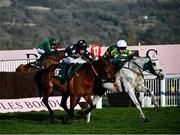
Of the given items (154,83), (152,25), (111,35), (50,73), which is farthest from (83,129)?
(152,25)

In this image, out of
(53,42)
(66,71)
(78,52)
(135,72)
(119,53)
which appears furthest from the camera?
(53,42)

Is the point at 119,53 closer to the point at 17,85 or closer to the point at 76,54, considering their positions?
the point at 76,54

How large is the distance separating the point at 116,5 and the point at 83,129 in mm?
116392

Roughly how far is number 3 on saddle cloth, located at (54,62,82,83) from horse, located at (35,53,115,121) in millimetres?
82

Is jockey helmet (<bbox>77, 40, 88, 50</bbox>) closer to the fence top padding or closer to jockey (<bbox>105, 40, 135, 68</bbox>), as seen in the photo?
jockey (<bbox>105, 40, 135, 68</bbox>)

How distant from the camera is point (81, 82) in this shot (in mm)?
20000

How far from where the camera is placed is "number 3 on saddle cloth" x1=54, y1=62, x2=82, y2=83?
20.2 metres

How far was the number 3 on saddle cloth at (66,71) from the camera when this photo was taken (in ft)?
66.3

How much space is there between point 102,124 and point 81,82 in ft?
4.19

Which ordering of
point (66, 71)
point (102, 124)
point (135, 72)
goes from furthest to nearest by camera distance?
point (135, 72) < point (66, 71) < point (102, 124)

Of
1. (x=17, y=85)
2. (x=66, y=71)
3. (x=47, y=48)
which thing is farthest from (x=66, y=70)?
(x=47, y=48)

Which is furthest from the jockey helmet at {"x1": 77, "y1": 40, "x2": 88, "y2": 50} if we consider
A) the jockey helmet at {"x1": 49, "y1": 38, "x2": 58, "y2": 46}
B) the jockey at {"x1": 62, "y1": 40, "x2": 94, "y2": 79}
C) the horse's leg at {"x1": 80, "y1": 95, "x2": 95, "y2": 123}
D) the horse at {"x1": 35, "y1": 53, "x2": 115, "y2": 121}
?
the jockey helmet at {"x1": 49, "y1": 38, "x2": 58, "y2": 46}

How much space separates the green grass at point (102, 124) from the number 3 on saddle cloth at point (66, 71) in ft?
3.79

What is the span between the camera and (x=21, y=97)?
24703mm
